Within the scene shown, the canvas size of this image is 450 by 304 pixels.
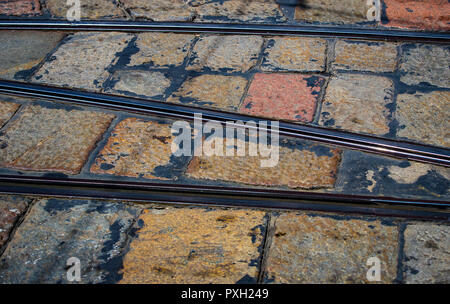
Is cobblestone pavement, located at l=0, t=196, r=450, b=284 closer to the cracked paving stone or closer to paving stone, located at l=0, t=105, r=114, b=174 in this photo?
paving stone, located at l=0, t=105, r=114, b=174

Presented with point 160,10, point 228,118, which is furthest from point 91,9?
point 228,118

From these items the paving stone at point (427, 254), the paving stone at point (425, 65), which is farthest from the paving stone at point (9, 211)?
the paving stone at point (425, 65)

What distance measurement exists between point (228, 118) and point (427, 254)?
1301 millimetres

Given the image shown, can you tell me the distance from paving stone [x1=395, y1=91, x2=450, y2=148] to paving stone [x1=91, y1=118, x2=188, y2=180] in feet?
4.30

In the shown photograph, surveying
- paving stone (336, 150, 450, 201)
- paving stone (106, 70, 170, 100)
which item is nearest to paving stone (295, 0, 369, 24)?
paving stone (106, 70, 170, 100)

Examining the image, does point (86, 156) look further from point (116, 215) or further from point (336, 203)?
point (336, 203)

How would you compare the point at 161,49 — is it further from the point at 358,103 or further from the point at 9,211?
the point at 9,211

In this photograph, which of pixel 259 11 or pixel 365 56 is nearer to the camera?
pixel 365 56

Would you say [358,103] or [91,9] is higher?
[91,9]

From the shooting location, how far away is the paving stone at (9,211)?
224cm

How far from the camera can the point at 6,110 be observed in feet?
9.71

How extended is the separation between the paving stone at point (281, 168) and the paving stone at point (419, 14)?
1601 millimetres
